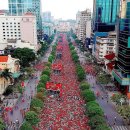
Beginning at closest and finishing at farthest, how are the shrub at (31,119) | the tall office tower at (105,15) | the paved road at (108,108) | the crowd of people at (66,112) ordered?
the shrub at (31,119), the crowd of people at (66,112), the paved road at (108,108), the tall office tower at (105,15)

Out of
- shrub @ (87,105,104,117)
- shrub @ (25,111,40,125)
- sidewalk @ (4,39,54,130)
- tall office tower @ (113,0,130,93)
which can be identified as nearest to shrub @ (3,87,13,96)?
sidewalk @ (4,39,54,130)

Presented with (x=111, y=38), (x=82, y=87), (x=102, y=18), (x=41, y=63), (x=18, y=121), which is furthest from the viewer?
(x=102, y=18)

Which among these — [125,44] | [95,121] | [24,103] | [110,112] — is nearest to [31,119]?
[95,121]

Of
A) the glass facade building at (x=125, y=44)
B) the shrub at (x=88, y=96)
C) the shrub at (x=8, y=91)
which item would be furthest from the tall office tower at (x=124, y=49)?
the shrub at (x=8, y=91)

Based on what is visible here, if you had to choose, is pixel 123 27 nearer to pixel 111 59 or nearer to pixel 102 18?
pixel 111 59

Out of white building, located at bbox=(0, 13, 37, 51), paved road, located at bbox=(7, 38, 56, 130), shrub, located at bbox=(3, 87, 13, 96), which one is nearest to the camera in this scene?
paved road, located at bbox=(7, 38, 56, 130)

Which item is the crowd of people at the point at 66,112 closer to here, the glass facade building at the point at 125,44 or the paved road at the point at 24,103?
the paved road at the point at 24,103

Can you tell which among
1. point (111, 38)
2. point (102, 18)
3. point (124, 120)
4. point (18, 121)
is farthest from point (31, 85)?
point (102, 18)

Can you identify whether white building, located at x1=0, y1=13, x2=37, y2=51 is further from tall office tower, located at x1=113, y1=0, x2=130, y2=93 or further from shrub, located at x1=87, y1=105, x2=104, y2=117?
shrub, located at x1=87, y1=105, x2=104, y2=117

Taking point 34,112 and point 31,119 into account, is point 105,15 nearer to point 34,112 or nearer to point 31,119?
point 34,112
